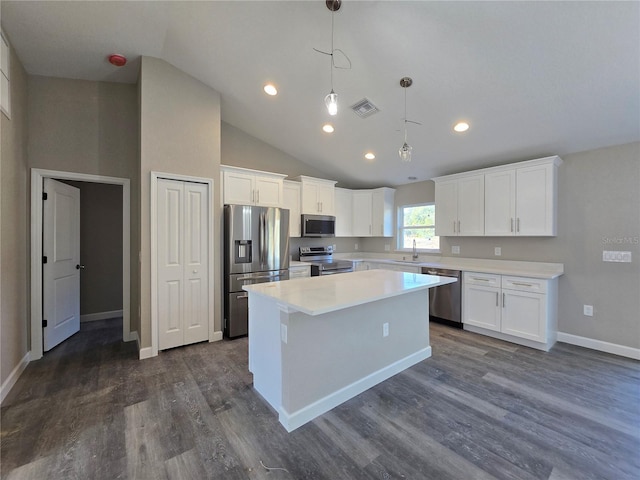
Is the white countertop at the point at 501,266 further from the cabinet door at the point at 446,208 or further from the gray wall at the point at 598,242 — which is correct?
the cabinet door at the point at 446,208

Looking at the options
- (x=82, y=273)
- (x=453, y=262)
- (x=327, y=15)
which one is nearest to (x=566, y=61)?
(x=327, y=15)

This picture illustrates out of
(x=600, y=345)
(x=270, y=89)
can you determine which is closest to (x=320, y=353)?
(x=270, y=89)

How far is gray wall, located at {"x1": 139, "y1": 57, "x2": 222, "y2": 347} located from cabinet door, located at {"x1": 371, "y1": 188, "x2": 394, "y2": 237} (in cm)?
310

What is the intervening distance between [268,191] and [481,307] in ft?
11.6

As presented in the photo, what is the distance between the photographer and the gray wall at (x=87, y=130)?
3127 millimetres

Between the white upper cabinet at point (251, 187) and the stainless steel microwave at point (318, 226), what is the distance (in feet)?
2.16

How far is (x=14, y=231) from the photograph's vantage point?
2670 mm

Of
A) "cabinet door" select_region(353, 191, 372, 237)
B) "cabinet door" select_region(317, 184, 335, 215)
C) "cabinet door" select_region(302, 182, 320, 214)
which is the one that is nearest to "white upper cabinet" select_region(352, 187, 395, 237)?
"cabinet door" select_region(353, 191, 372, 237)

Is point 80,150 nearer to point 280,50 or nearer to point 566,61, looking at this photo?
point 280,50

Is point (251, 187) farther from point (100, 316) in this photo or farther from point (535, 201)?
point (535, 201)

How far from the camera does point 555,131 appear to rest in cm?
317

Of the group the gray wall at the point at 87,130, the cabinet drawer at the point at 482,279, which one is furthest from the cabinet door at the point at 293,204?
the cabinet drawer at the point at 482,279

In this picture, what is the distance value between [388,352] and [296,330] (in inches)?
46.9

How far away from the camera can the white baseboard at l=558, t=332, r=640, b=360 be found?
10.3 ft
